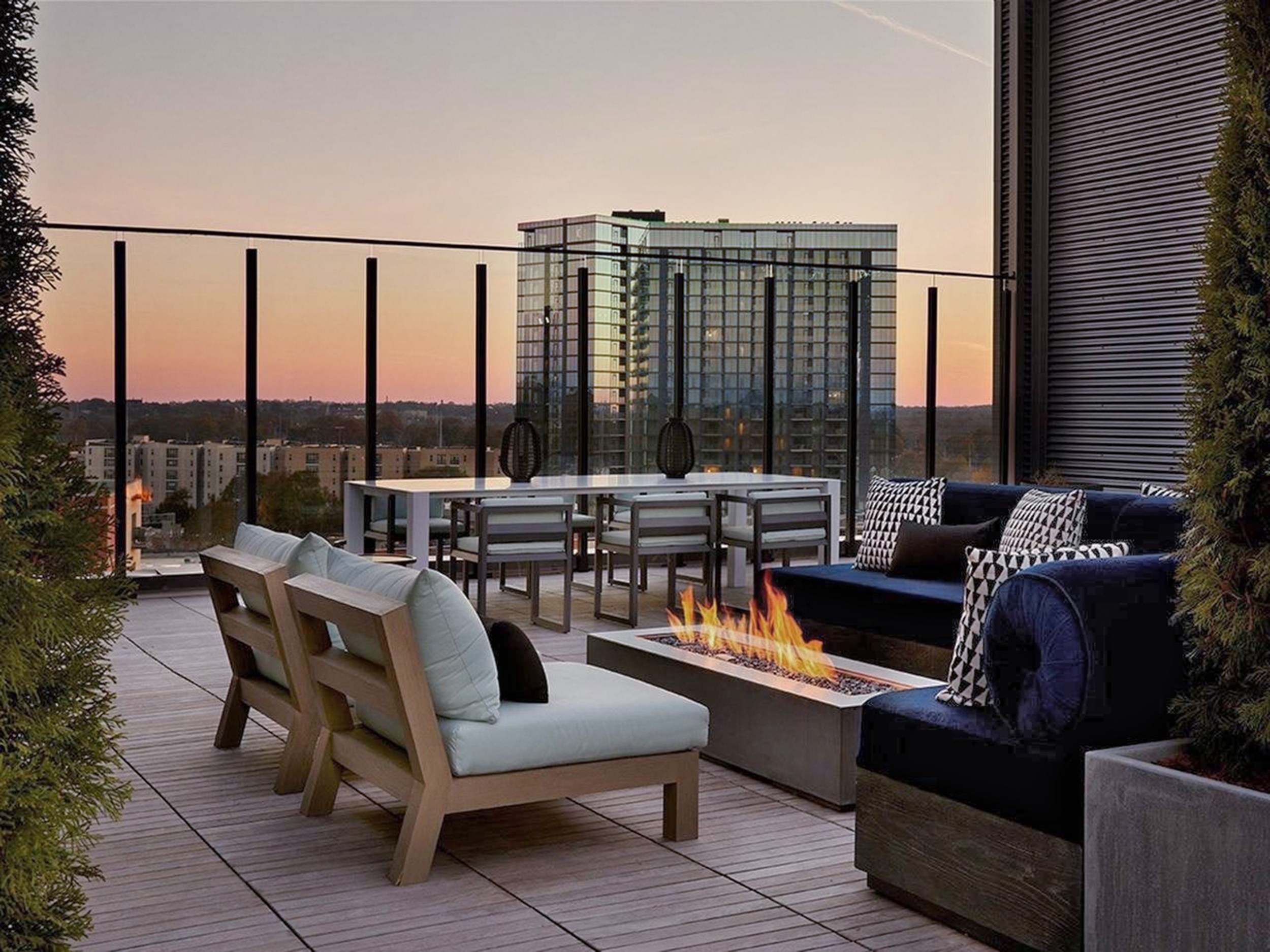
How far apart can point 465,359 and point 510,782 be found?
22.0 feet

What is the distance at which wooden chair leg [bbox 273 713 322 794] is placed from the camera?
4652mm

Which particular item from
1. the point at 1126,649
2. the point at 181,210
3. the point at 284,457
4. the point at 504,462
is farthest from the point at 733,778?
the point at 181,210

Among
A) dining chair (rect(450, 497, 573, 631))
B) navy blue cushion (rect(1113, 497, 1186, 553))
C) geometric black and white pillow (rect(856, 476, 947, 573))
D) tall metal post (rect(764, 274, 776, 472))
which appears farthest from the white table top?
navy blue cushion (rect(1113, 497, 1186, 553))

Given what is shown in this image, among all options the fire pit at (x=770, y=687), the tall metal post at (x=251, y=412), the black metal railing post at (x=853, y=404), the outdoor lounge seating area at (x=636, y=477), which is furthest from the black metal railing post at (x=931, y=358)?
the fire pit at (x=770, y=687)

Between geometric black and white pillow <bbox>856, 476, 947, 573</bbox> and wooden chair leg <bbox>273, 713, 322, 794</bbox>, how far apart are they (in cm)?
337

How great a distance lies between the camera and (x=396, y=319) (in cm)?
1005

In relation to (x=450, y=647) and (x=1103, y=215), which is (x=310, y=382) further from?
(x=1103, y=215)

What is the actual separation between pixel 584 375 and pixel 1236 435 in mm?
8124

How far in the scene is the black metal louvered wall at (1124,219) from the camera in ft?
35.8

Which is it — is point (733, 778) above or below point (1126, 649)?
below

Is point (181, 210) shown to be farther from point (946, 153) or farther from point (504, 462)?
point (946, 153)

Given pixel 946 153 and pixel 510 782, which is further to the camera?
pixel 946 153

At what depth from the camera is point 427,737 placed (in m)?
3.75

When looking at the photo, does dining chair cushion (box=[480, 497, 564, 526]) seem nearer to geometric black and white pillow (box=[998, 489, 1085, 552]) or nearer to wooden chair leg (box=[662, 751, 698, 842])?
geometric black and white pillow (box=[998, 489, 1085, 552])
